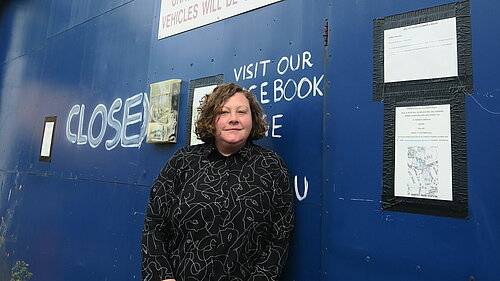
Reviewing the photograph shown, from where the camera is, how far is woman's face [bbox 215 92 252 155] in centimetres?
176

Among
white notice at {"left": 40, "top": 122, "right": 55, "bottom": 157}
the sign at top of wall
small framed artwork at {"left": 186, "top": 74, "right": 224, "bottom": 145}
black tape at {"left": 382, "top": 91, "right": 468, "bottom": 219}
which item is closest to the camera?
black tape at {"left": 382, "top": 91, "right": 468, "bottom": 219}

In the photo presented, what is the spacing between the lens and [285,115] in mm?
2031

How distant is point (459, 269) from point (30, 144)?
16.7 feet

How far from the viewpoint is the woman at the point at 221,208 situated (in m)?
1.60

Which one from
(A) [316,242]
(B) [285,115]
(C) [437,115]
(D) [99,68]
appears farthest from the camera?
(D) [99,68]

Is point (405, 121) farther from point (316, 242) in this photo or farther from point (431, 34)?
point (316, 242)

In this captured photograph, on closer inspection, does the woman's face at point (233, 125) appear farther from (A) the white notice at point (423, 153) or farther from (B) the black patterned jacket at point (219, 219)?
(A) the white notice at point (423, 153)

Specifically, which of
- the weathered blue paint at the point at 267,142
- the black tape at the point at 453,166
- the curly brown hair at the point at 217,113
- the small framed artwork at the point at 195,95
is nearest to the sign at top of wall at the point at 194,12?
the weathered blue paint at the point at 267,142

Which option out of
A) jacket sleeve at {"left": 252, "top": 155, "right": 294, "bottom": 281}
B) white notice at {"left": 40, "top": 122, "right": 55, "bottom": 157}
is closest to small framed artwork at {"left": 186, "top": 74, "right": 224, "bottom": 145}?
jacket sleeve at {"left": 252, "top": 155, "right": 294, "bottom": 281}

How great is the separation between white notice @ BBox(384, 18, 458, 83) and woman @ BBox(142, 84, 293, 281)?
0.77m

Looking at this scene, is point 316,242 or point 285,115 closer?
point 316,242

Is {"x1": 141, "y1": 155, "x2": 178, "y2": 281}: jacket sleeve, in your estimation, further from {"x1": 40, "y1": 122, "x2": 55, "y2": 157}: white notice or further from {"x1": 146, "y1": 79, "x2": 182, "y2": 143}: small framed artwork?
{"x1": 40, "y1": 122, "x2": 55, "y2": 157}: white notice

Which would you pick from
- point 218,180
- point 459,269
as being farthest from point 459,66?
point 218,180

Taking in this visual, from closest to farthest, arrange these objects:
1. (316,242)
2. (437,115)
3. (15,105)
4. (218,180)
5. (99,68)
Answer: (437,115) → (218,180) → (316,242) → (99,68) → (15,105)
